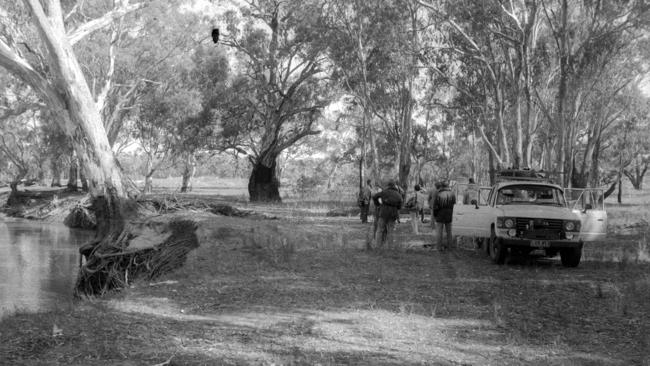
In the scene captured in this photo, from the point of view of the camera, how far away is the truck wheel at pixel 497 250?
1205 centimetres

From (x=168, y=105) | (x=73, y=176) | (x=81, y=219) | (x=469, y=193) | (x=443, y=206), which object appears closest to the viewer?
(x=443, y=206)

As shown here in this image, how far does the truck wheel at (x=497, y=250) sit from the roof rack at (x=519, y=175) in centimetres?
182

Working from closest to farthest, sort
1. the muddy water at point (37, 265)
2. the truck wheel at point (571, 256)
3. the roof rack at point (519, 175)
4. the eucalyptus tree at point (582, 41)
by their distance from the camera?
the truck wheel at point (571, 256)
the muddy water at point (37, 265)
the roof rack at point (519, 175)
the eucalyptus tree at point (582, 41)

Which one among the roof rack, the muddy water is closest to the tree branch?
the muddy water

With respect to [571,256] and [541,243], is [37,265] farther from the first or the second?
[571,256]

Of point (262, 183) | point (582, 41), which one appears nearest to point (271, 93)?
point (262, 183)

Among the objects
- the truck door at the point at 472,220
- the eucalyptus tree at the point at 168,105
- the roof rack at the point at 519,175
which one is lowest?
the truck door at the point at 472,220

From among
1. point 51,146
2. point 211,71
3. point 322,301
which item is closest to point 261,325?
point 322,301

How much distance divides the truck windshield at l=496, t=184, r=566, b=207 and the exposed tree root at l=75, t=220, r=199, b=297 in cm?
681

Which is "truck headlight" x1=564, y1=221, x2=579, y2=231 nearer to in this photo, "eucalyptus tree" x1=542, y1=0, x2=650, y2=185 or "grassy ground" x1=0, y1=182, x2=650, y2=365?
"grassy ground" x1=0, y1=182, x2=650, y2=365

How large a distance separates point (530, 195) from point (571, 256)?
1.49 metres

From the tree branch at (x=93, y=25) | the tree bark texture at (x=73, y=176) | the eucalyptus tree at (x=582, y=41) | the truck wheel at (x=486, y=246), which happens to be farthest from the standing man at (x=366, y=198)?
the tree bark texture at (x=73, y=176)

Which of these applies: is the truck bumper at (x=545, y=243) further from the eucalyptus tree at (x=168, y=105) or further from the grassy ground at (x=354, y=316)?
the eucalyptus tree at (x=168, y=105)

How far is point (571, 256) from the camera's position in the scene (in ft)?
39.8
